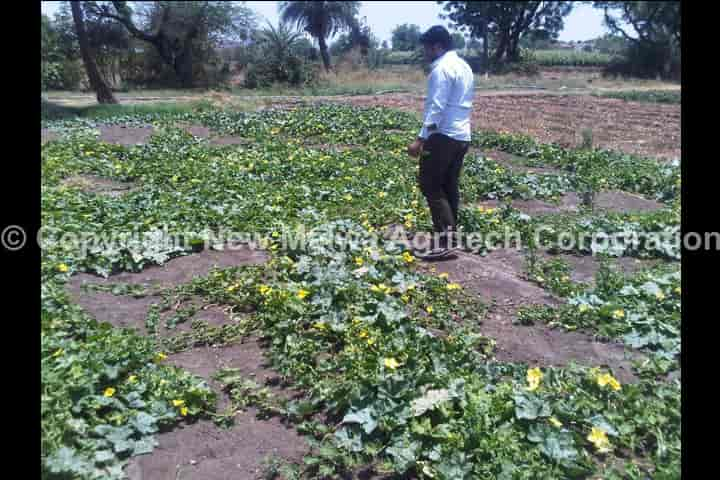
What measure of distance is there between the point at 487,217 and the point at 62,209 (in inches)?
171

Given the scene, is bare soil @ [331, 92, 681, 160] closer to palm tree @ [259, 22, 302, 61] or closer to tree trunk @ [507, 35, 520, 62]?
palm tree @ [259, 22, 302, 61]

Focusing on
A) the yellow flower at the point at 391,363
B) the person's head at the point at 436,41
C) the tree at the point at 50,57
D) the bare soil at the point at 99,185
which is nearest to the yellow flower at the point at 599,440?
the yellow flower at the point at 391,363

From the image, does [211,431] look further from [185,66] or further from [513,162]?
[185,66]

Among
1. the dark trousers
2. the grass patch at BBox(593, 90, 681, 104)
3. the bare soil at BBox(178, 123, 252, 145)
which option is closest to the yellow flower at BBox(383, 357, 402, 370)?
the dark trousers

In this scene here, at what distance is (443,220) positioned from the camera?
16.8ft

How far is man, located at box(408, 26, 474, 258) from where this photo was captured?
4836mm

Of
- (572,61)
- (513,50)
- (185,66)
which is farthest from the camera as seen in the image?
(572,61)

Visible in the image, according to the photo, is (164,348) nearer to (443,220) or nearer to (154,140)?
(443,220)

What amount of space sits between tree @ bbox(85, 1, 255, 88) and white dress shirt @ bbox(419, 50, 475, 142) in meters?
29.8

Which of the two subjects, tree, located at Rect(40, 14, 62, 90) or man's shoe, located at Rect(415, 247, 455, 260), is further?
tree, located at Rect(40, 14, 62, 90)

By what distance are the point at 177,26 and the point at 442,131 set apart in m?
30.5

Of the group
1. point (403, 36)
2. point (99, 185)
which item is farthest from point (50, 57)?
point (403, 36)

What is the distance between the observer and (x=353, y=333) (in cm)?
356

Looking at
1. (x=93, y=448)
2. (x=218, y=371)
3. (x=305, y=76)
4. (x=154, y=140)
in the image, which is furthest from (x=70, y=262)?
(x=305, y=76)
